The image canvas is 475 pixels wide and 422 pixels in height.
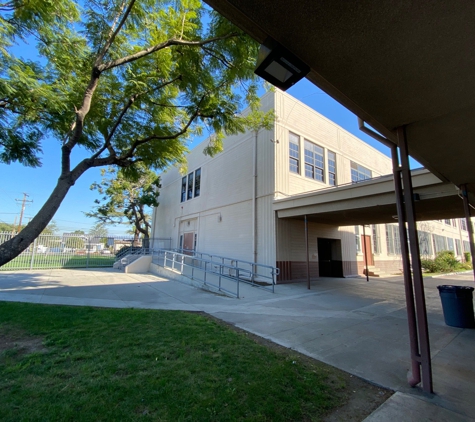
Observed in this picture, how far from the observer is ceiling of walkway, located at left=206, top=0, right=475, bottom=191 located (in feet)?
5.49

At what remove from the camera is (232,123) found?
7949 mm

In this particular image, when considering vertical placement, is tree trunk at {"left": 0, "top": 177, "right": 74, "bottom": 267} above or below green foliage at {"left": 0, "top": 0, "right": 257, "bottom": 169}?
below

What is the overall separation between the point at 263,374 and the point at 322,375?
0.77 m

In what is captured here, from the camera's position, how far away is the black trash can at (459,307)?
5.36 m

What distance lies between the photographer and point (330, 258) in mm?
14930

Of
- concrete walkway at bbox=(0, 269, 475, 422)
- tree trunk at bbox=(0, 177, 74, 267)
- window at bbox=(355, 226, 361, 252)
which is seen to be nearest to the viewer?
concrete walkway at bbox=(0, 269, 475, 422)

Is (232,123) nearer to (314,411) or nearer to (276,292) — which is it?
(276,292)

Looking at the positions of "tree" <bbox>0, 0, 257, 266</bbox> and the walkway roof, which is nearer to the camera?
"tree" <bbox>0, 0, 257, 266</bbox>

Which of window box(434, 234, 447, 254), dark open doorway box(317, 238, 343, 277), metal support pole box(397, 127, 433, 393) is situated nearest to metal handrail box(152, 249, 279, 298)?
dark open doorway box(317, 238, 343, 277)

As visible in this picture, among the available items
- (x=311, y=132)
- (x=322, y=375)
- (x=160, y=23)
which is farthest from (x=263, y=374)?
(x=311, y=132)

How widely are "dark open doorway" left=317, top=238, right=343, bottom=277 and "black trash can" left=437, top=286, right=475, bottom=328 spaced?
8830mm

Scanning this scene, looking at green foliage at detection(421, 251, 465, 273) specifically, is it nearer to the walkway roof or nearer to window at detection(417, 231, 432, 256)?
window at detection(417, 231, 432, 256)

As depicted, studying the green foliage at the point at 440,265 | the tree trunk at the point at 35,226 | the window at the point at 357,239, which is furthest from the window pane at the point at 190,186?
the green foliage at the point at 440,265

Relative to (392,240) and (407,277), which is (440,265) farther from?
(407,277)
